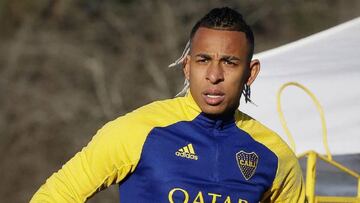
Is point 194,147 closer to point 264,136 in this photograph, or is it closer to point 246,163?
point 246,163

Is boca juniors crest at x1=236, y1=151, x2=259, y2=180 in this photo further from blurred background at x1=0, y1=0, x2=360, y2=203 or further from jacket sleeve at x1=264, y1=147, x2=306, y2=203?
blurred background at x1=0, y1=0, x2=360, y2=203

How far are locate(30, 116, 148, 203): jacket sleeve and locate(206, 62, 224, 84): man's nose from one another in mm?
305

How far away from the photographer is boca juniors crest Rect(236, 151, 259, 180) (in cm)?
482

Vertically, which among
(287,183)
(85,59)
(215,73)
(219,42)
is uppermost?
(85,59)

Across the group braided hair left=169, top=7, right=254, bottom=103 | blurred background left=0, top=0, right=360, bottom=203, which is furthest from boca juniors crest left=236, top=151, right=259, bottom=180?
blurred background left=0, top=0, right=360, bottom=203

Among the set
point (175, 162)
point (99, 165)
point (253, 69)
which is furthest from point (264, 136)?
point (99, 165)

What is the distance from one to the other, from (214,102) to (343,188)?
182 centimetres

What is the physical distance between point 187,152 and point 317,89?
156 centimetres

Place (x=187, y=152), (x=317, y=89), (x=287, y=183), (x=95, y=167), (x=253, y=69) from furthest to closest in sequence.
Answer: (x=317, y=89) → (x=287, y=183) → (x=253, y=69) → (x=187, y=152) → (x=95, y=167)

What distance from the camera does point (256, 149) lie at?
16.1ft

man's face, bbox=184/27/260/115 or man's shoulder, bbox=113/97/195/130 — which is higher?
man's face, bbox=184/27/260/115

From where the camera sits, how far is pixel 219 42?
473cm

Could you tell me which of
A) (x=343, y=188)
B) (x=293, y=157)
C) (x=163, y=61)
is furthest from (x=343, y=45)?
(x=163, y=61)

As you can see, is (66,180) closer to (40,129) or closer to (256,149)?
(256,149)
